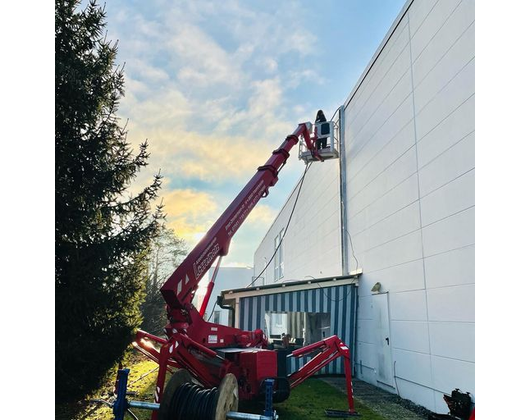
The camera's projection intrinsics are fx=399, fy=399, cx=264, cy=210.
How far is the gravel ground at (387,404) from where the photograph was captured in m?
6.73

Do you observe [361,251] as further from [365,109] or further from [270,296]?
[365,109]

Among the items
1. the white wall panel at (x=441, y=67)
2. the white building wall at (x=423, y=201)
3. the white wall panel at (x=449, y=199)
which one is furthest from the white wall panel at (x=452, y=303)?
the white wall panel at (x=441, y=67)

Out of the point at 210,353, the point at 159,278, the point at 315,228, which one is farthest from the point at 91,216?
the point at 159,278

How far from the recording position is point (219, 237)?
22.4ft

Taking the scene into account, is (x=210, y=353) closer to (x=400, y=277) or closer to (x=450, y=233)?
(x=450, y=233)

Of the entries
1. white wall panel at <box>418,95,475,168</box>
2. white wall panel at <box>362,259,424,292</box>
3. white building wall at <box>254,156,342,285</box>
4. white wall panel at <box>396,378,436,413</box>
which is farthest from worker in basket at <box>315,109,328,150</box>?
white wall panel at <box>396,378,436,413</box>

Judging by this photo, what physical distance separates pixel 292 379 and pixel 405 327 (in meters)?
2.65

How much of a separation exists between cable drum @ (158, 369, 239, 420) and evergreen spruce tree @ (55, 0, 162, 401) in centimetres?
244

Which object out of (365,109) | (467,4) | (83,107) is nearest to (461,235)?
(467,4)

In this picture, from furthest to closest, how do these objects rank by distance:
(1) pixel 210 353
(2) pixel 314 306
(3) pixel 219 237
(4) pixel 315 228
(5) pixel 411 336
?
(4) pixel 315 228, (2) pixel 314 306, (5) pixel 411 336, (3) pixel 219 237, (1) pixel 210 353

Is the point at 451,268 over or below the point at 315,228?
below

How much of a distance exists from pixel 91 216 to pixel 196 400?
3.86 meters

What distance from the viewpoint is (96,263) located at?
282 inches

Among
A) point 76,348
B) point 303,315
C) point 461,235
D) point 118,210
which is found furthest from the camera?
point 303,315
